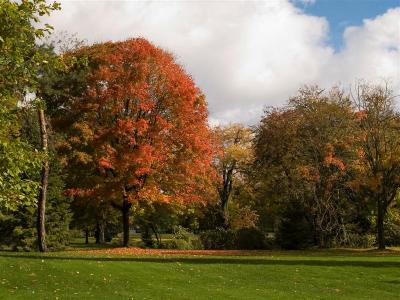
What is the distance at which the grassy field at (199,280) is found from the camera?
15.0 m

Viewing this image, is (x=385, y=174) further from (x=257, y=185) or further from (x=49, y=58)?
(x=49, y=58)

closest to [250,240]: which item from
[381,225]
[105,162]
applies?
[381,225]

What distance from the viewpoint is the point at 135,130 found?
108 ft

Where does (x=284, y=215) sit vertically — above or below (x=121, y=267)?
above

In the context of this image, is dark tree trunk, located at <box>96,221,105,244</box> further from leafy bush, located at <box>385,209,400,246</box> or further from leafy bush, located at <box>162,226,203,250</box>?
leafy bush, located at <box>385,209,400,246</box>

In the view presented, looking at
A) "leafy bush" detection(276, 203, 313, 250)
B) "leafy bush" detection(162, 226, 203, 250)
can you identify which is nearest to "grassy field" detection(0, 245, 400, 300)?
"leafy bush" detection(276, 203, 313, 250)

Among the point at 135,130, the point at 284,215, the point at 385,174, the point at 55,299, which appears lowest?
the point at 55,299

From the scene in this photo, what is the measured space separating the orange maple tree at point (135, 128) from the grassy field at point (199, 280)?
11.8 m

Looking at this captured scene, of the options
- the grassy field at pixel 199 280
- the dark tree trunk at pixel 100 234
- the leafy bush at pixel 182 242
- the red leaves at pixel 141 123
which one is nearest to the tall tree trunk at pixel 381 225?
the grassy field at pixel 199 280

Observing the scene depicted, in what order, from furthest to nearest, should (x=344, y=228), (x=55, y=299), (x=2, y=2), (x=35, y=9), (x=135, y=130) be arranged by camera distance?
(x=344, y=228), (x=135, y=130), (x=55, y=299), (x=35, y=9), (x=2, y=2)

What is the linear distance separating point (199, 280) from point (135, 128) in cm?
1623

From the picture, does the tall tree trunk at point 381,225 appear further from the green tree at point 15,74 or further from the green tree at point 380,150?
the green tree at point 15,74

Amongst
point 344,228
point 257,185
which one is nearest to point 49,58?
point 344,228

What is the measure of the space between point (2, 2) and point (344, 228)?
1274 inches
